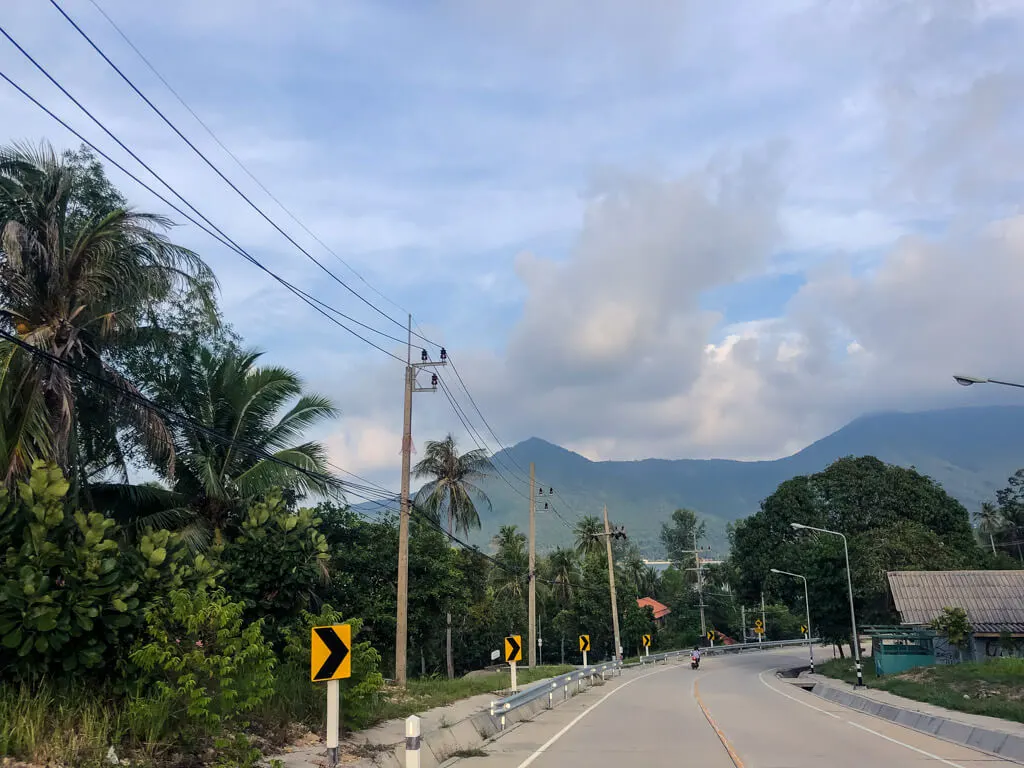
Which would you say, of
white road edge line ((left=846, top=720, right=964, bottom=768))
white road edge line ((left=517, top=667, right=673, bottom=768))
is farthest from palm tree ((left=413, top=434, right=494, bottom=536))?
white road edge line ((left=846, top=720, right=964, bottom=768))

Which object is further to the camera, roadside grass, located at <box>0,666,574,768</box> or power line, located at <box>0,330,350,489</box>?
power line, located at <box>0,330,350,489</box>

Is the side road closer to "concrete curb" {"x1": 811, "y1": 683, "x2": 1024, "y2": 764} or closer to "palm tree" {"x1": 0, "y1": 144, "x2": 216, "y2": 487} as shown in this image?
"concrete curb" {"x1": 811, "y1": 683, "x2": 1024, "y2": 764}

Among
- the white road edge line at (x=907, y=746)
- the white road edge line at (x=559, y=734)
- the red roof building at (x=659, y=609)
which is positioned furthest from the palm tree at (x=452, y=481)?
the red roof building at (x=659, y=609)

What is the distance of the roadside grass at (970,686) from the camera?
71.0ft

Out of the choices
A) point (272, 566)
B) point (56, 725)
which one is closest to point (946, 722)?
point (272, 566)

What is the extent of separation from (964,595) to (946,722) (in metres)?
24.8

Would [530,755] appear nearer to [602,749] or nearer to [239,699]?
[602,749]

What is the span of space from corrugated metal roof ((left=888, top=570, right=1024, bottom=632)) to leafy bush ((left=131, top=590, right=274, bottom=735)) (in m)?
37.4

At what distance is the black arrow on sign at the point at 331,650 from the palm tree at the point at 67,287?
724cm

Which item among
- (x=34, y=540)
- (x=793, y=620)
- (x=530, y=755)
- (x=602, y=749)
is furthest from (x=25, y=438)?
(x=793, y=620)

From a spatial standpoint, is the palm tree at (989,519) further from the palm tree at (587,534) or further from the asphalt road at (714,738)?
the asphalt road at (714,738)

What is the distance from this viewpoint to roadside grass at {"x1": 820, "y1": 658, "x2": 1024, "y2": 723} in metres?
21.6

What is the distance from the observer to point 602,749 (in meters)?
15.3

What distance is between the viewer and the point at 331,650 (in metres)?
11.0
